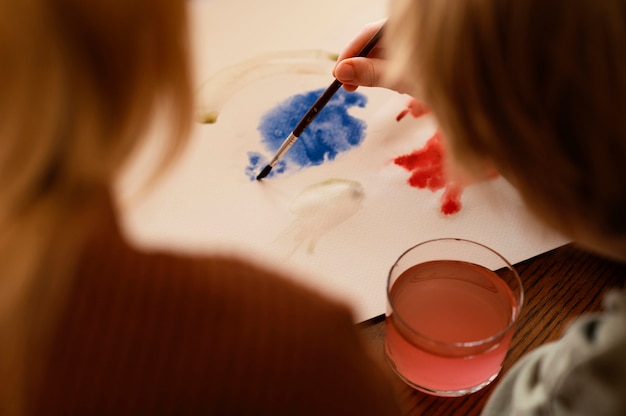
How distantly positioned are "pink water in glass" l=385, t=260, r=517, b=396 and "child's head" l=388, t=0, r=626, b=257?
0.47 ft

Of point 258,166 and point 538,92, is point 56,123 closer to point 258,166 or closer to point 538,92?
point 538,92

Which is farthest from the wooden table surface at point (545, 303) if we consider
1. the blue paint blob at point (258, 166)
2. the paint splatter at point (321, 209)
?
the blue paint blob at point (258, 166)

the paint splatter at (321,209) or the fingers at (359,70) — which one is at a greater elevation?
the fingers at (359,70)

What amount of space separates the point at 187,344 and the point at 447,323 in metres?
0.27

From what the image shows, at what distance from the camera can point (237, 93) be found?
2.88ft

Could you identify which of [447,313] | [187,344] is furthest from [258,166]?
[187,344]

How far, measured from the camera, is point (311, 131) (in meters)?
0.83

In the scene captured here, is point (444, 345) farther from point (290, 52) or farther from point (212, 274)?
point (290, 52)

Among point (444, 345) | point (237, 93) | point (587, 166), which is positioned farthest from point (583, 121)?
point (237, 93)

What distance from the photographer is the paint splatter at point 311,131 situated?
0.80m

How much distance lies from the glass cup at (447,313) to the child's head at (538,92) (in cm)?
15

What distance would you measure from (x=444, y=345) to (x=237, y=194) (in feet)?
1.08

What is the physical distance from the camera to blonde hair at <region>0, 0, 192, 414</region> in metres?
0.35

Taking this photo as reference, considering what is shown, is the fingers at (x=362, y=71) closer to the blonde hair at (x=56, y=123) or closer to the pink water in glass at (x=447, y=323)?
the pink water in glass at (x=447, y=323)
